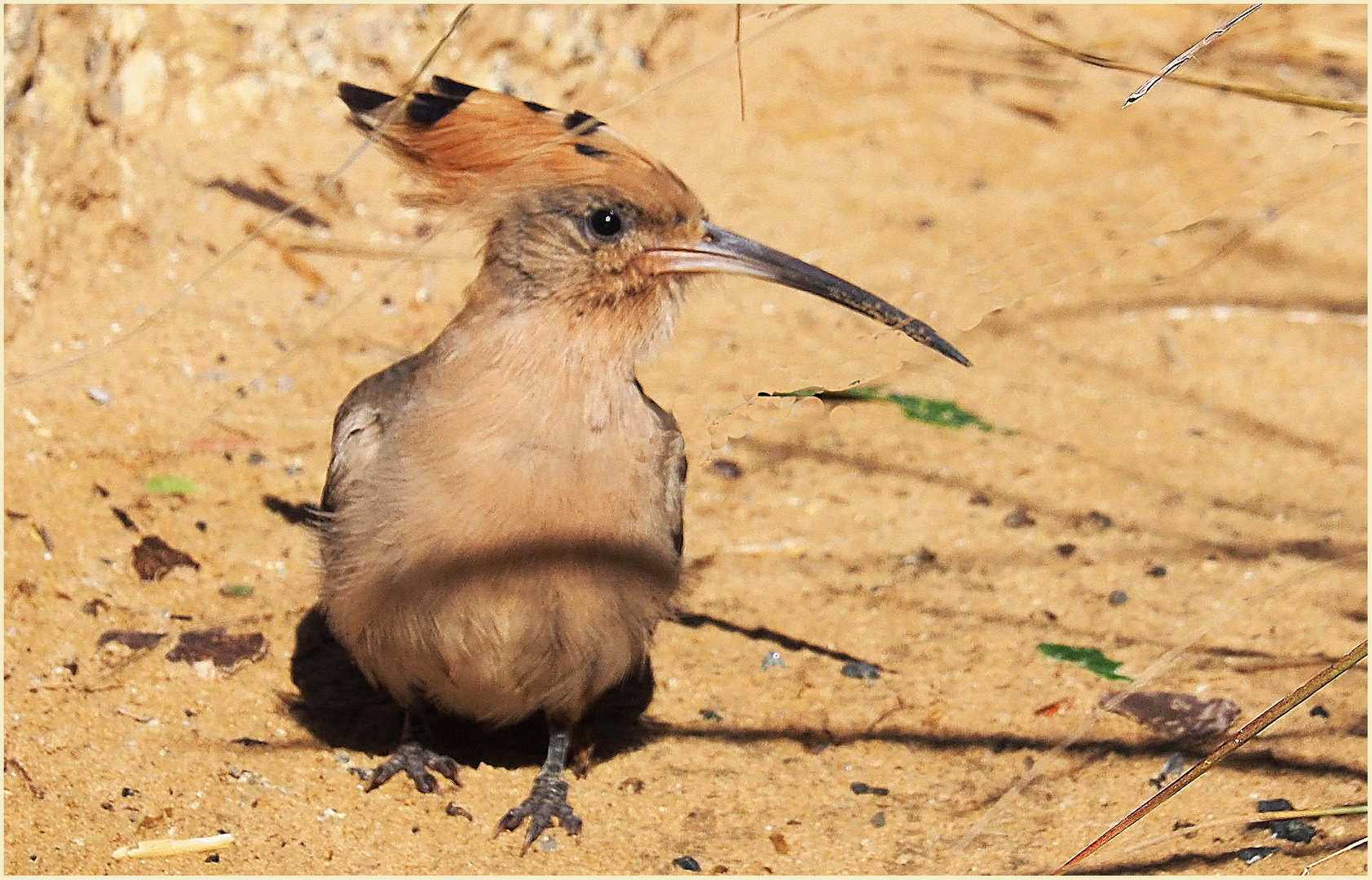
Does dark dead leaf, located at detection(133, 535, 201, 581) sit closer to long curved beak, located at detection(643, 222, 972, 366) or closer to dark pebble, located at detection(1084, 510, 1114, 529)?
long curved beak, located at detection(643, 222, 972, 366)

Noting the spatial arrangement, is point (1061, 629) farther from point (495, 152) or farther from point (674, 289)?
point (495, 152)

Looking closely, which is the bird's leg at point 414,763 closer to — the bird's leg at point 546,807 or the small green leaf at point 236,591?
the bird's leg at point 546,807

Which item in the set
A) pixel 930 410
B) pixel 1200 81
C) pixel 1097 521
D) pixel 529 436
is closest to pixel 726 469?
pixel 930 410

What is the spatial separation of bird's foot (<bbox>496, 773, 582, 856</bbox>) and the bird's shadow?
1.12ft

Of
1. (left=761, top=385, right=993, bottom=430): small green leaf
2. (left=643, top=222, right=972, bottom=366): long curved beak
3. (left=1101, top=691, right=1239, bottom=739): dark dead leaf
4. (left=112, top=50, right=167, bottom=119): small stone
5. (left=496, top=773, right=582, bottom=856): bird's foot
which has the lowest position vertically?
(left=1101, top=691, right=1239, bottom=739): dark dead leaf

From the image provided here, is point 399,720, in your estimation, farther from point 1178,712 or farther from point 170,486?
point 1178,712

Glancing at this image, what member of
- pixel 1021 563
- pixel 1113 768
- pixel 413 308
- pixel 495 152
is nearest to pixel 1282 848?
pixel 1113 768

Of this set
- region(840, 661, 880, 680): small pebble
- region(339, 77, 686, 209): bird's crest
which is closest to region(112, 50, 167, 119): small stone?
region(339, 77, 686, 209): bird's crest

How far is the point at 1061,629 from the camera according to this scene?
4641 mm

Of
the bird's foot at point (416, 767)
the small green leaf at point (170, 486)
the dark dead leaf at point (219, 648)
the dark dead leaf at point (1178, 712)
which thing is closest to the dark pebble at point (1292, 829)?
the dark dead leaf at point (1178, 712)

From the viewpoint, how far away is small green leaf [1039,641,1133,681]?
171 inches

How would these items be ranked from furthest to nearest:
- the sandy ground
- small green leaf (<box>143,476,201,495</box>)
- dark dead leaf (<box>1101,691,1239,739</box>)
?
small green leaf (<box>143,476,201,495</box>) → dark dead leaf (<box>1101,691,1239,739</box>) → the sandy ground

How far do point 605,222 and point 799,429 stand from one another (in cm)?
243

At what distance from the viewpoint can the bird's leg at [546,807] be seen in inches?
146
